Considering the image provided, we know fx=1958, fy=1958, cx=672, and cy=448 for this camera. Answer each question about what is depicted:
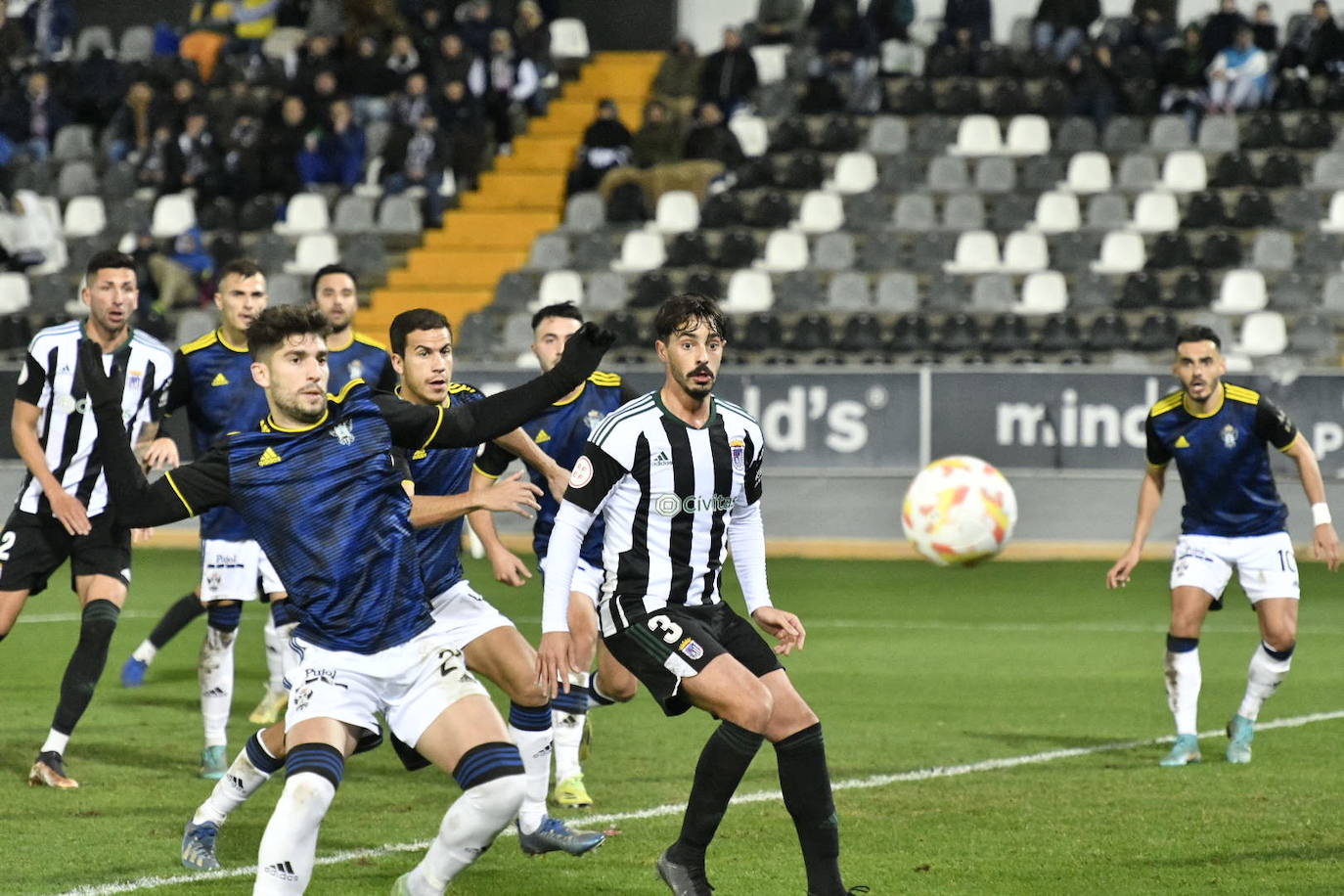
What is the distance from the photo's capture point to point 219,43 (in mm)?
27688

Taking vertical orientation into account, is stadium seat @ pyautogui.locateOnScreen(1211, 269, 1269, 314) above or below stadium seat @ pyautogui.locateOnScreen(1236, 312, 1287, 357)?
above

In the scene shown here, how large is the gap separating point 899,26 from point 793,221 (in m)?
3.05

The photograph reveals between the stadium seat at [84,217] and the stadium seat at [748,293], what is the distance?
882 centimetres

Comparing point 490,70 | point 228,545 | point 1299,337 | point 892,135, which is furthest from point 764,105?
point 228,545

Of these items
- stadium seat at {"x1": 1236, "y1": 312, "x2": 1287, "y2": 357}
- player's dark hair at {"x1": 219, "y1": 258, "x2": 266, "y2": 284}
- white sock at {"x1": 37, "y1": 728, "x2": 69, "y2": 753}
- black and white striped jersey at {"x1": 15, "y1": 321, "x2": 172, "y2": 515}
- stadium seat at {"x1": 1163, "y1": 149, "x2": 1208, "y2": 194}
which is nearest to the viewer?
white sock at {"x1": 37, "y1": 728, "x2": 69, "y2": 753}

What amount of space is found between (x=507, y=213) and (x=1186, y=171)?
329 inches

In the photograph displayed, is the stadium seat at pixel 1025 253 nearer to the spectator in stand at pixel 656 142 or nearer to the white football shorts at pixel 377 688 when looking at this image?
the spectator in stand at pixel 656 142

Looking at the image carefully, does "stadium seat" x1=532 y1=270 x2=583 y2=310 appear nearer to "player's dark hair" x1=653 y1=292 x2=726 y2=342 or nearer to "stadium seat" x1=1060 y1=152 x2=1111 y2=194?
"stadium seat" x1=1060 y1=152 x2=1111 y2=194

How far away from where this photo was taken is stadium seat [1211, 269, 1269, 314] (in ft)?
67.2

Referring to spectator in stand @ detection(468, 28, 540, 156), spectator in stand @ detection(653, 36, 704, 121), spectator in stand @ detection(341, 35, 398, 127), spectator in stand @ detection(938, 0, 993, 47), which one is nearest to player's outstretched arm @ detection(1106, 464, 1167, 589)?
spectator in stand @ detection(938, 0, 993, 47)

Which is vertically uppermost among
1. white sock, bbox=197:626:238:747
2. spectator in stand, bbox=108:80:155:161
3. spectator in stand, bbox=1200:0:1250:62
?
spectator in stand, bbox=1200:0:1250:62

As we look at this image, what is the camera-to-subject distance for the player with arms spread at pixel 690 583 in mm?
6086

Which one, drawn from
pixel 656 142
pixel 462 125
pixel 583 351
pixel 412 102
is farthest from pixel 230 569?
pixel 462 125

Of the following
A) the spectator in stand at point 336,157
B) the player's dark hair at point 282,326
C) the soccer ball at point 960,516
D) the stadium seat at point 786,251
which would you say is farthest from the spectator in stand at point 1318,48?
the player's dark hair at point 282,326
